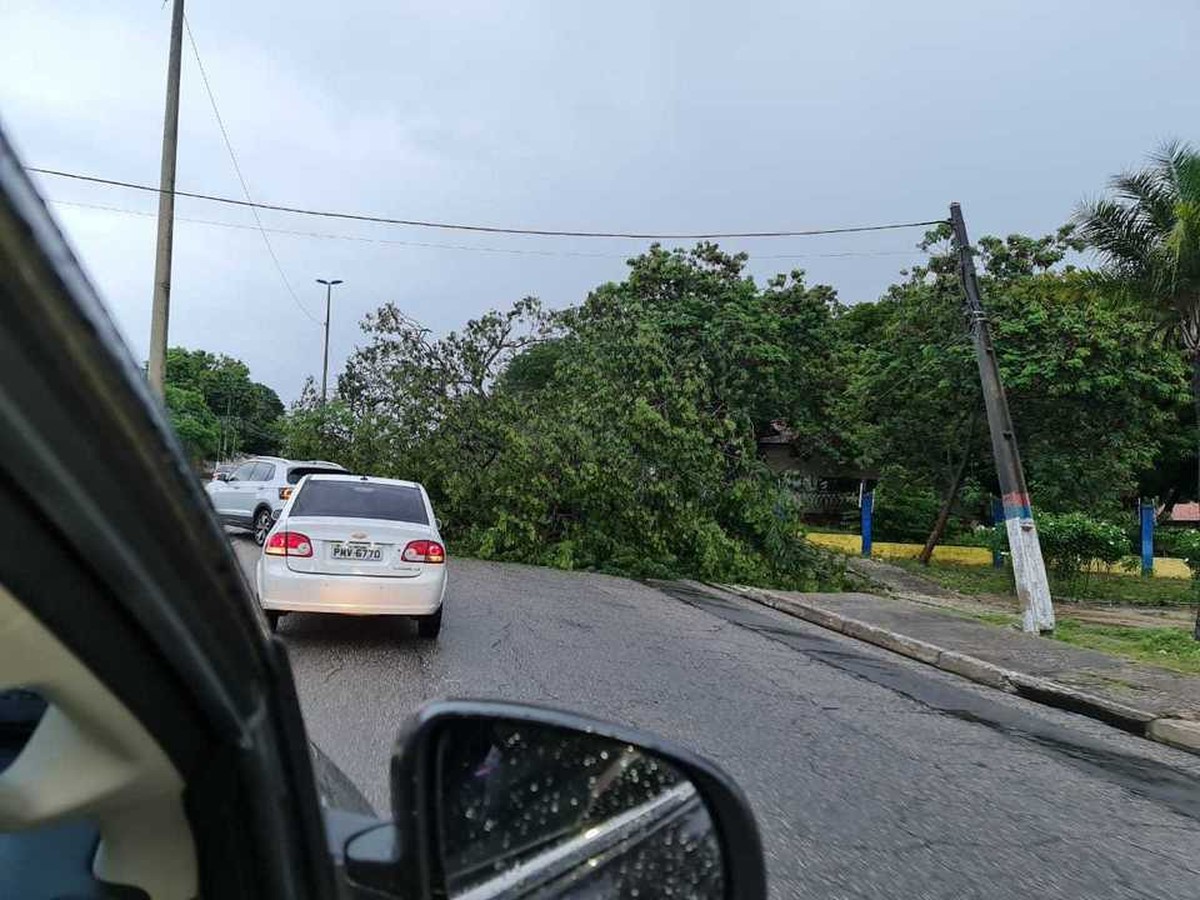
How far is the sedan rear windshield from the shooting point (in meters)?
8.41

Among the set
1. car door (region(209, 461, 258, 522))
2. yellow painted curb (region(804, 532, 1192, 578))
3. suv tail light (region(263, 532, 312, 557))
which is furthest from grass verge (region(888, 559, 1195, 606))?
suv tail light (region(263, 532, 312, 557))

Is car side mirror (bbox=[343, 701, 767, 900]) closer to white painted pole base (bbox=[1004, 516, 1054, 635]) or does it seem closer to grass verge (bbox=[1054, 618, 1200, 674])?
grass verge (bbox=[1054, 618, 1200, 674])

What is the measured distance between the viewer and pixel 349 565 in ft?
26.1

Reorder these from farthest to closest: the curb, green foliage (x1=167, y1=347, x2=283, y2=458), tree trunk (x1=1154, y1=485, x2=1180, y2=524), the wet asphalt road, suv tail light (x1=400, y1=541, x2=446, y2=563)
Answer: green foliage (x1=167, y1=347, x2=283, y2=458) < tree trunk (x1=1154, y1=485, x2=1180, y2=524) < suv tail light (x1=400, y1=541, x2=446, y2=563) < the curb < the wet asphalt road

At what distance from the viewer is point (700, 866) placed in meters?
1.45

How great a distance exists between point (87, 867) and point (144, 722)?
397 mm

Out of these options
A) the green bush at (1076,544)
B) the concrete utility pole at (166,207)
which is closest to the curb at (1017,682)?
the green bush at (1076,544)

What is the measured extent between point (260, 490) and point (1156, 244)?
15.0 metres

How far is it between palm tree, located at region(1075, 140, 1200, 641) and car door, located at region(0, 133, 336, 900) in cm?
1506

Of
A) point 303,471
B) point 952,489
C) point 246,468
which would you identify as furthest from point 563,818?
point 952,489

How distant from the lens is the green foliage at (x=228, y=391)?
55156 mm

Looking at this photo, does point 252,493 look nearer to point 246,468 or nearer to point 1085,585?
point 246,468

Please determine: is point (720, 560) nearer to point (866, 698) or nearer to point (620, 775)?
point (866, 698)

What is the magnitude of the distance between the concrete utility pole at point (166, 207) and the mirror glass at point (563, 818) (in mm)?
17394
